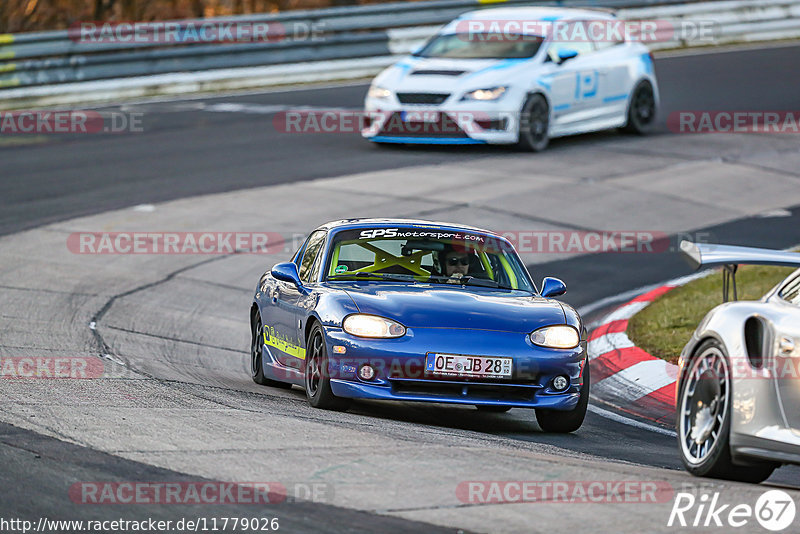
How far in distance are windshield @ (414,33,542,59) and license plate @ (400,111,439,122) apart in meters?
1.27

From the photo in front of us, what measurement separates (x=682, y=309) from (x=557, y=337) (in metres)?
4.49

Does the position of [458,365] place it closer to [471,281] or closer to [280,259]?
[471,281]

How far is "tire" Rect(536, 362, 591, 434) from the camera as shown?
28.2 feet

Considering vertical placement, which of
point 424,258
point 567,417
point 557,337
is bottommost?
point 567,417

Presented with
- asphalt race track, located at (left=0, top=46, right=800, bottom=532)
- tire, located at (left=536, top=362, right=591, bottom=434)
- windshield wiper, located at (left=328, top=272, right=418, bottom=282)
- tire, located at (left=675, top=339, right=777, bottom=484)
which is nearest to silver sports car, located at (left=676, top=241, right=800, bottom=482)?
tire, located at (left=675, top=339, right=777, bottom=484)

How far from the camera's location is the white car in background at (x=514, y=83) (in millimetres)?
19172

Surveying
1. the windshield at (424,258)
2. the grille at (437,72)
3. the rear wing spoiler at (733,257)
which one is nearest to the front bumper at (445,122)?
the grille at (437,72)

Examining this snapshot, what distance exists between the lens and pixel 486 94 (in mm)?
19125

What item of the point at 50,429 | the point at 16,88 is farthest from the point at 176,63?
the point at 50,429

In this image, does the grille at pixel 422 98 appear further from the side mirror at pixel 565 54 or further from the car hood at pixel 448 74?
the side mirror at pixel 565 54

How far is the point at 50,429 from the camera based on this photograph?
684 centimetres

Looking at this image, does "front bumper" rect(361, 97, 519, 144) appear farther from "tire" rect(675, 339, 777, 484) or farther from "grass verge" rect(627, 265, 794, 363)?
"tire" rect(675, 339, 777, 484)

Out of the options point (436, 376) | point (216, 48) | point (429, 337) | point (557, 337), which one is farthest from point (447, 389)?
point (216, 48)

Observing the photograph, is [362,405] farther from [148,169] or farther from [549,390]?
[148,169]
